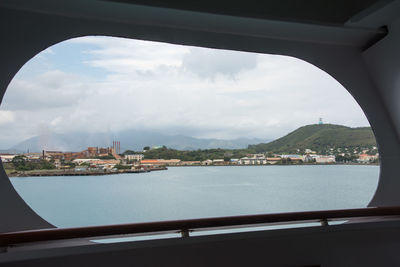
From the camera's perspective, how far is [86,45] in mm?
2205

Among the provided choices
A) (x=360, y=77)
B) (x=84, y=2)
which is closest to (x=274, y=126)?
(x=360, y=77)

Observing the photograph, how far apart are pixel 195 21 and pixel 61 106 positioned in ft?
3.59

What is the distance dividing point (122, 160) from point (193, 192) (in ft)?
2.04

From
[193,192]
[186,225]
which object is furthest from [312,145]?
[186,225]

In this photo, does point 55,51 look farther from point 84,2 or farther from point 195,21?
point 195,21

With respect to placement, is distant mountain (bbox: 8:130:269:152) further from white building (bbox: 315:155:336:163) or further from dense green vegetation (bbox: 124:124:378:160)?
white building (bbox: 315:155:336:163)

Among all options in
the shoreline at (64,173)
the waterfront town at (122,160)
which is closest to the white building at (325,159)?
the waterfront town at (122,160)

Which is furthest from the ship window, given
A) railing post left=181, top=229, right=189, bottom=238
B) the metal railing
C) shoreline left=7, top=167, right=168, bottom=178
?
railing post left=181, top=229, right=189, bottom=238

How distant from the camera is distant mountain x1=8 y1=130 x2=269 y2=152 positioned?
222cm

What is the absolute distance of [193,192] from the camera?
104 inches

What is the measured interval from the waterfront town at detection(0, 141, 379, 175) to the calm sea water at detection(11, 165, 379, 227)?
0.18 feet

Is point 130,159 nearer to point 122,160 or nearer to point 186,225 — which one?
point 122,160

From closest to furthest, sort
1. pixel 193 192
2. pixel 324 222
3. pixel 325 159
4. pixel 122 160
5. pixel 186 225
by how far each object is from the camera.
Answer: pixel 186 225 → pixel 324 222 → pixel 122 160 → pixel 193 192 → pixel 325 159

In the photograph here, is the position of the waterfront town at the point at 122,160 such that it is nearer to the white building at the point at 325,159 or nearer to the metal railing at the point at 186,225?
the white building at the point at 325,159
